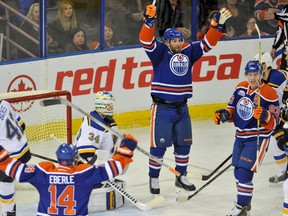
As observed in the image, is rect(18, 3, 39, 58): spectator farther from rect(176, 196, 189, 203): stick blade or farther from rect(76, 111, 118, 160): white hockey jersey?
rect(176, 196, 189, 203): stick blade

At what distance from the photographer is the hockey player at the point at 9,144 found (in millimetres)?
6816

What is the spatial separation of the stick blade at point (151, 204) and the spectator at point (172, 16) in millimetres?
2824

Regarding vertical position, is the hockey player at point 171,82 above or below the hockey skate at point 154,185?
above

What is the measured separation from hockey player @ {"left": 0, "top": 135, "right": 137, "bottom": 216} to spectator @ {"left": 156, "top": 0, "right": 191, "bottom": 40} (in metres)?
4.50

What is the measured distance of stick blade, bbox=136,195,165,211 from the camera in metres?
Answer: 7.45

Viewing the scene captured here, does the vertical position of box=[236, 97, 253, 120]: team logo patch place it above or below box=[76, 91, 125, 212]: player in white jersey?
above

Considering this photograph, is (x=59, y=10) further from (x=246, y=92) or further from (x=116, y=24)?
(x=246, y=92)

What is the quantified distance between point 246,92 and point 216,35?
79 centimetres

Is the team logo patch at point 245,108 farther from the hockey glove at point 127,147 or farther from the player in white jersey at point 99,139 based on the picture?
the hockey glove at point 127,147

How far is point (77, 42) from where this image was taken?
31.5 ft

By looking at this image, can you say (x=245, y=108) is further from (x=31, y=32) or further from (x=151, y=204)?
(x=31, y=32)

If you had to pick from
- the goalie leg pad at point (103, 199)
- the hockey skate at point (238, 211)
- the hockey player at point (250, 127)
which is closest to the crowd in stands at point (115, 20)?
the goalie leg pad at point (103, 199)

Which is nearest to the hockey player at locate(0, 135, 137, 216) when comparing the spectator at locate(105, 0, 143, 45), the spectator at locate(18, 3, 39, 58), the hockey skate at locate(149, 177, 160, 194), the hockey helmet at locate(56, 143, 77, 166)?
the hockey helmet at locate(56, 143, 77, 166)

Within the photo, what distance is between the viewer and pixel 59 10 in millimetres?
9445
